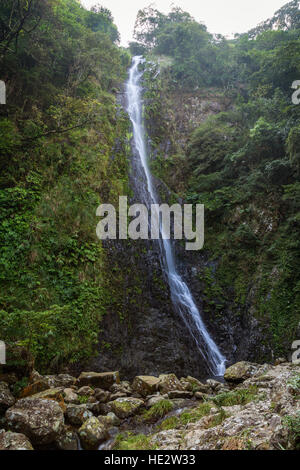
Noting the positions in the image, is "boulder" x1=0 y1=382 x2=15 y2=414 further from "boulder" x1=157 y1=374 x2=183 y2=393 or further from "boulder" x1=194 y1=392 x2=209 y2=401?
"boulder" x1=194 y1=392 x2=209 y2=401

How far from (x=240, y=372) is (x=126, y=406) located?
288cm

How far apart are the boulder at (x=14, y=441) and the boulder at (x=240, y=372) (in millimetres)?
4465

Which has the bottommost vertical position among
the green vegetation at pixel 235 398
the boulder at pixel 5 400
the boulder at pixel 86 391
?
the boulder at pixel 86 391

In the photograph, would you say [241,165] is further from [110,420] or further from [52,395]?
[52,395]

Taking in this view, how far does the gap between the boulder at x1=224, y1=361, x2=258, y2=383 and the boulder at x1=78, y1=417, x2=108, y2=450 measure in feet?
11.0

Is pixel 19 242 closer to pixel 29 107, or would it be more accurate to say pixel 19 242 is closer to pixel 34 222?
pixel 34 222

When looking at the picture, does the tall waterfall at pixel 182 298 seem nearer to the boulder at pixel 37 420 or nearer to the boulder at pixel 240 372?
the boulder at pixel 240 372

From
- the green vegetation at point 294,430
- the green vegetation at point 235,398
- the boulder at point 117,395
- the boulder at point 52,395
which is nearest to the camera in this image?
the green vegetation at point 294,430

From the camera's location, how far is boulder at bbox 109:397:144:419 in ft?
15.1

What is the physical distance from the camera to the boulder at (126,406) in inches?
181

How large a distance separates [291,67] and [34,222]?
13312 mm

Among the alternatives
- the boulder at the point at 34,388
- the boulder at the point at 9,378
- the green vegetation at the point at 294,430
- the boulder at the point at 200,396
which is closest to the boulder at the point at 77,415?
the boulder at the point at 34,388

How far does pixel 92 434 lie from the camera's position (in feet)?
12.4

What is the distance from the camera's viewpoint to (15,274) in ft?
21.3
